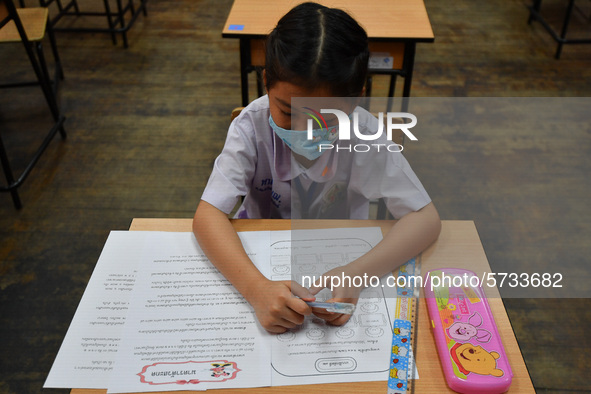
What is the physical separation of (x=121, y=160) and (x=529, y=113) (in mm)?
1907

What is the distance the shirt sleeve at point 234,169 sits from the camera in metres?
0.93

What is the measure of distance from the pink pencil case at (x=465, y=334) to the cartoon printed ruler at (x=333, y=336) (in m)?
0.07

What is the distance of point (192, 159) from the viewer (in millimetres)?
2279

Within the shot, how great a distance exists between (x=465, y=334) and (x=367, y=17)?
1.52 meters

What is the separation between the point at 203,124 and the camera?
8.20 feet

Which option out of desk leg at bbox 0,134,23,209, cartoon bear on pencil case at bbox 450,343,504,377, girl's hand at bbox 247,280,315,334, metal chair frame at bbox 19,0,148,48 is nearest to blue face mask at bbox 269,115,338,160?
girl's hand at bbox 247,280,315,334

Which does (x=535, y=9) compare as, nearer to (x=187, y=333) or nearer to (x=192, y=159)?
(x=192, y=159)

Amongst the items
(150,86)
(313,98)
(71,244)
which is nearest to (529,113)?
(313,98)

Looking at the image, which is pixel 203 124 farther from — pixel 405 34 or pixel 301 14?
pixel 301 14

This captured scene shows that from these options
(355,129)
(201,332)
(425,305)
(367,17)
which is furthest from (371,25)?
(201,332)

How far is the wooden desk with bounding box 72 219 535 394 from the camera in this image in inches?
25.3

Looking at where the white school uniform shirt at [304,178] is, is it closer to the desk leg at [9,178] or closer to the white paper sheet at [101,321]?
the white paper sheet at [101,321]

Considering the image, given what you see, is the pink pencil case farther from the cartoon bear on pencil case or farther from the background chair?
A: the background chair

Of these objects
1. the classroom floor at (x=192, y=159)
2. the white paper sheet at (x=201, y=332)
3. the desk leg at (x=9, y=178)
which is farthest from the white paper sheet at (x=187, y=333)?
the desk leg at (x=9, y=178)
